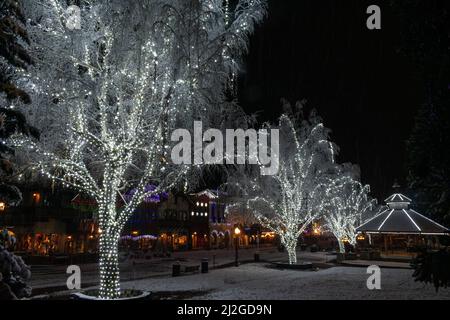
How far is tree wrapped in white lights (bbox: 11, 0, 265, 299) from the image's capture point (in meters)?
11.8

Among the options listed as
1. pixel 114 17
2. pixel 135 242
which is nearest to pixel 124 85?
pixel 114 17

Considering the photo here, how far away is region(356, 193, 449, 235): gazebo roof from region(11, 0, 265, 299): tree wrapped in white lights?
2256 cm

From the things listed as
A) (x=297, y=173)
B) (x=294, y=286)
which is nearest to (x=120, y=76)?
(x=294, y=286)

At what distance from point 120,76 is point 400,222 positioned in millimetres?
26308

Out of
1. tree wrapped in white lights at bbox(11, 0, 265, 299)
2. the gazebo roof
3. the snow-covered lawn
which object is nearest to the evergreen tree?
tree wrapped in white lights at bbox(11, 0, 265, 299)

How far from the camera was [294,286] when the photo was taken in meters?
18.9

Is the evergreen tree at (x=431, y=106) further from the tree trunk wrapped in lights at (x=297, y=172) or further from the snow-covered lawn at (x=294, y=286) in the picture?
the tree trunk wrapped in lights at (x=297, y=172)

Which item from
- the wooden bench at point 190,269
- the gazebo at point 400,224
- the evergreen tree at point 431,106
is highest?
the evergreen tree at point 431,106

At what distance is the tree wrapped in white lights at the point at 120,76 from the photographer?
11.8 meters

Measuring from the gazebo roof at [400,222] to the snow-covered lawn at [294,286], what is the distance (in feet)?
22.1

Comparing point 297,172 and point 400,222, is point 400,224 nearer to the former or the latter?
point 400,222

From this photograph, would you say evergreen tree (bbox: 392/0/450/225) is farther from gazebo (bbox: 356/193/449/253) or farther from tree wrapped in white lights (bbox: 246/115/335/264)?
gazebo (bbox: 356/193/449/253)

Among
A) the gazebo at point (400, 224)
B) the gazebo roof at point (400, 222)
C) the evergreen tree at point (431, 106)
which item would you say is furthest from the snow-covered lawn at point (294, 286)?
the evergreen tree at point (431, 106)

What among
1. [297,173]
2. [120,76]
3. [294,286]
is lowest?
[294,286]
